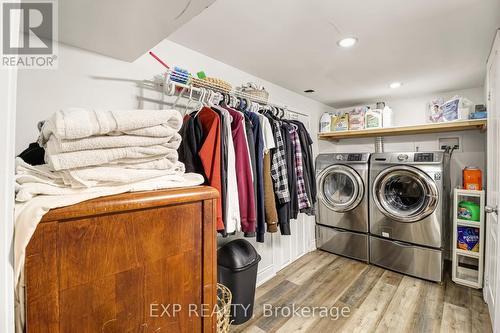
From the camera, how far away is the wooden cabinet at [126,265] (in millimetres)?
439

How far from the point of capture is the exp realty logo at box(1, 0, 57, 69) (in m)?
0.37

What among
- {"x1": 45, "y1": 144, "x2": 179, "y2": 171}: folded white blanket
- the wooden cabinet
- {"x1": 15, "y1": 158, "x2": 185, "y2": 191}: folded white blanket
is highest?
{"x1": 45, "y1": 144, "x2": 179, "y2": 171}: folded white blanket

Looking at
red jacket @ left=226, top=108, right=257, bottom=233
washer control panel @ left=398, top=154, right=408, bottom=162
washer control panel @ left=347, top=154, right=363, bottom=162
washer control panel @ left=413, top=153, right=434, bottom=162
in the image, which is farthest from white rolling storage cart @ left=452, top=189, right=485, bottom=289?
red jacket @ left=226, top=108, right=257, bottom=233

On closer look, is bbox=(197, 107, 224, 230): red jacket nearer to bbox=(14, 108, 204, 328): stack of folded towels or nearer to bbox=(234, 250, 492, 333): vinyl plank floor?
bbox=(14, 108, 204, 328): stack of folded towels

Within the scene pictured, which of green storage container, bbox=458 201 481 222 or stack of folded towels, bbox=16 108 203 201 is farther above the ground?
stack of folded towels, bbox=16 108 203 201

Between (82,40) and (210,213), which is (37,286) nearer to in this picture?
(210,213)

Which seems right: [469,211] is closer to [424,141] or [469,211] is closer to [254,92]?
[424,141]

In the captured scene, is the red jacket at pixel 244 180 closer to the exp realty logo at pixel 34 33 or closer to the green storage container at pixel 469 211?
the exp realty logo at pixel 34 33

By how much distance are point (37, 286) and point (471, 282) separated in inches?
126

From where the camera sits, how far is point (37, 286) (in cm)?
42

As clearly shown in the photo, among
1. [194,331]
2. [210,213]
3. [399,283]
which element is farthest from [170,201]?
[399,283]

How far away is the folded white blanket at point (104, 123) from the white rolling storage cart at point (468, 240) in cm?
283

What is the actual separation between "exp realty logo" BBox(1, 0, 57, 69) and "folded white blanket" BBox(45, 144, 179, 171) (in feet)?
0.74

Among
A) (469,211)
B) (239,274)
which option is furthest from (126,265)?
(469,211)
